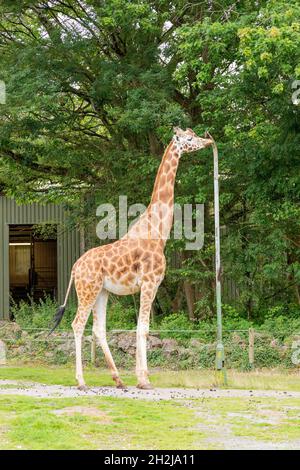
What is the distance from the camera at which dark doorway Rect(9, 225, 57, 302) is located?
2864cm

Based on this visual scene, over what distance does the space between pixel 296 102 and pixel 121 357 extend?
607 cm

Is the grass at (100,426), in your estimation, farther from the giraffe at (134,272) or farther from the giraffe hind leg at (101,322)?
the giraffe hind leg at (101,322)

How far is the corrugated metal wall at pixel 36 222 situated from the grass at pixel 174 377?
351 inches

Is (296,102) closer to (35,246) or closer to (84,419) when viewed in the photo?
(84,419)

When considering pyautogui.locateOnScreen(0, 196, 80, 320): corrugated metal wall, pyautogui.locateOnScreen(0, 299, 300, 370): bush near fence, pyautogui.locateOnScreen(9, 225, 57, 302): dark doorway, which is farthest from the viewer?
pyautogui.locateOnScreen(9, 225, 57, 302): dark doorway

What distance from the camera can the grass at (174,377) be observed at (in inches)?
513

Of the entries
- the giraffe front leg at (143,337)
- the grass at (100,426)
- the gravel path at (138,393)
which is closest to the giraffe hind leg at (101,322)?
the giraffe front leg at (143,337)

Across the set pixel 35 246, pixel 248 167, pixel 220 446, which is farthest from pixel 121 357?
pixel 35 246

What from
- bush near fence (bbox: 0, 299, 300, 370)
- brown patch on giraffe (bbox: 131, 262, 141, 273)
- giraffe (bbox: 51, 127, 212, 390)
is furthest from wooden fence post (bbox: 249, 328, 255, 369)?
brown patch on giraffe (bbox: 131, 262, 141, 273)

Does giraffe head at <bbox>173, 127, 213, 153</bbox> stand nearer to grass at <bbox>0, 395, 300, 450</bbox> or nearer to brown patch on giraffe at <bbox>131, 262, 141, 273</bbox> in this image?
brown patch on giraffe at <bbox>131, 262, 141, 273</bbox>

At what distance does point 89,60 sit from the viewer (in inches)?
728

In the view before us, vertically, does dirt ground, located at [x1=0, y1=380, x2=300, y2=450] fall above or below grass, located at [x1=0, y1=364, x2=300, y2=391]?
above

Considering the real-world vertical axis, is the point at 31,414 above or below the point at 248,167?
below

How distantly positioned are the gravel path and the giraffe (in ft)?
0.94
